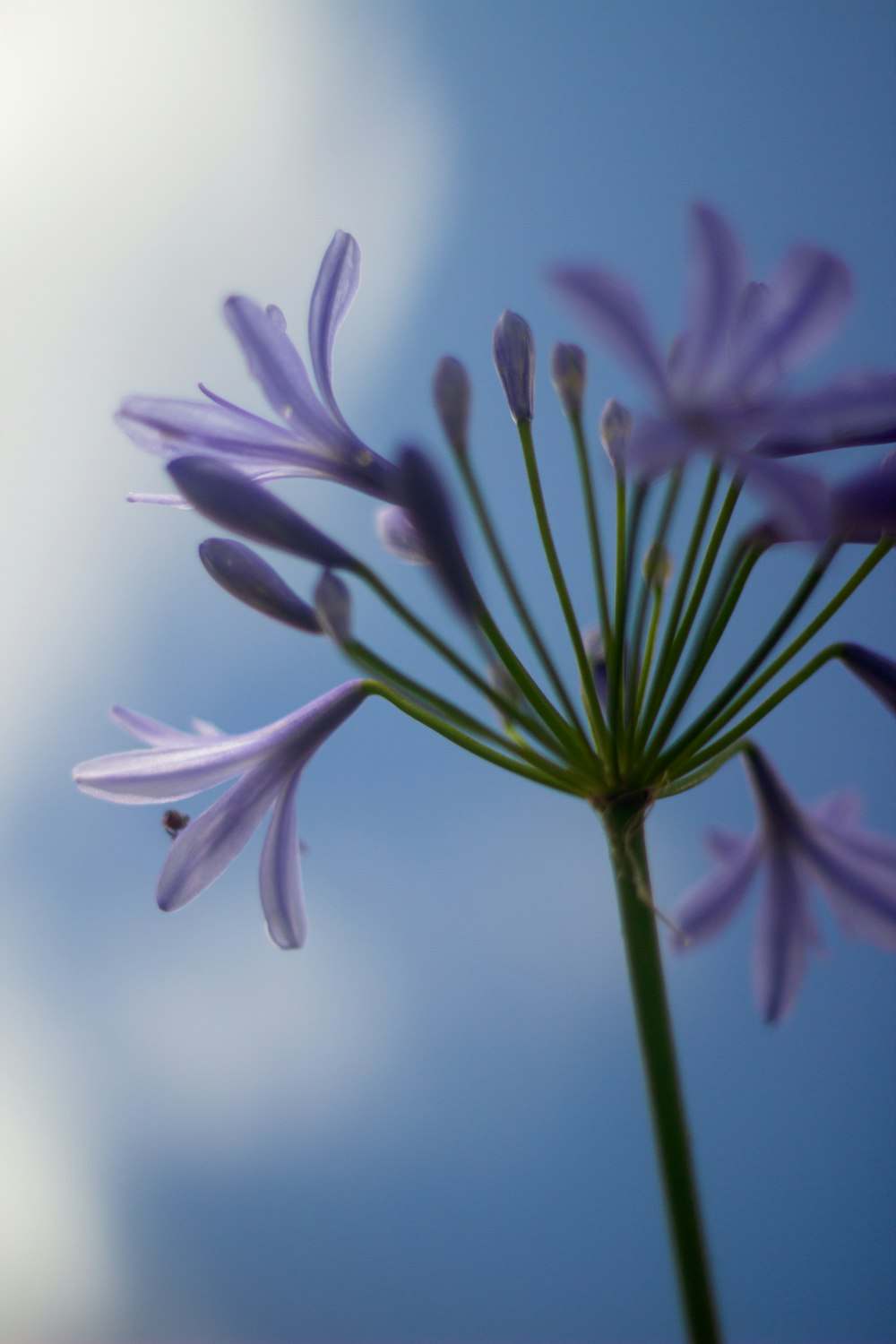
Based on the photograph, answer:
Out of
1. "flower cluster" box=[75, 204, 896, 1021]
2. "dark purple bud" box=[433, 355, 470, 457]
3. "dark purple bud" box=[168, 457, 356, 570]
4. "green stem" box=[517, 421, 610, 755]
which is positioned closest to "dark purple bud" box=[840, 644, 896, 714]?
"flower cluster" box=[75, 204, 896, 1021]

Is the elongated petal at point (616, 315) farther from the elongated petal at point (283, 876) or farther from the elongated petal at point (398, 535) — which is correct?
the elongated petal at point (283, 876)

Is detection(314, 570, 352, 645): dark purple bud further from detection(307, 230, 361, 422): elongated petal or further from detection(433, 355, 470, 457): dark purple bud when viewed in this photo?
detection(307, 230, 361, 422): elongated petal

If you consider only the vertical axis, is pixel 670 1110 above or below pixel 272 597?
below

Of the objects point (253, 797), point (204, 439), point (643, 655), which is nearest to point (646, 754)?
point (643, 655)

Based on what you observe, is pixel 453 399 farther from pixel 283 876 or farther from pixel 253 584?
pixel 283 876

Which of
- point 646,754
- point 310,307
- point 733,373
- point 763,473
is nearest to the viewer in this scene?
point 763,473

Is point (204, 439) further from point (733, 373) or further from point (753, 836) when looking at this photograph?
point (753, 836)

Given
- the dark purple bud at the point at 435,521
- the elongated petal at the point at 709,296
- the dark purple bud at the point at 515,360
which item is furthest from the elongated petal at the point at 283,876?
the elongated petal at the point at 709,296

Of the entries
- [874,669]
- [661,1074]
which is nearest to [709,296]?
[874,669]
